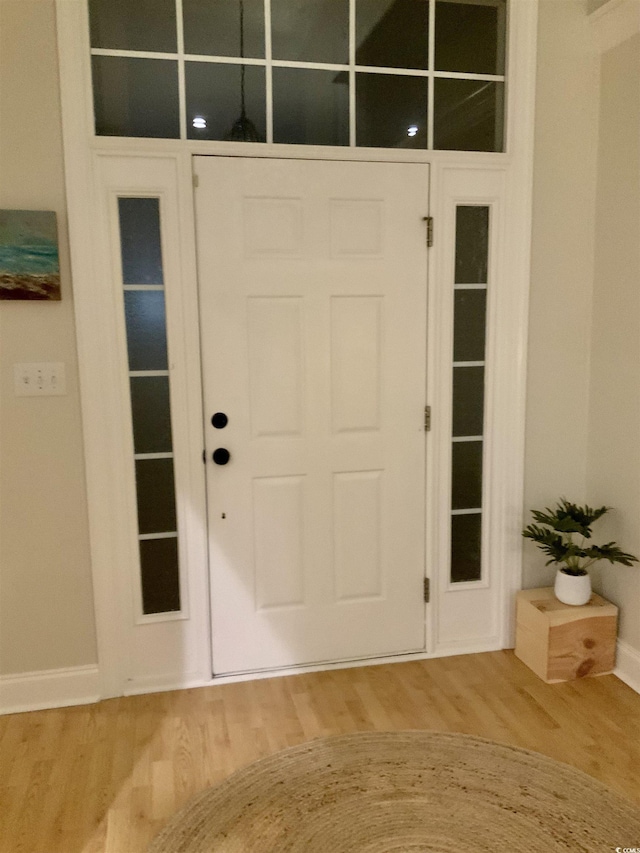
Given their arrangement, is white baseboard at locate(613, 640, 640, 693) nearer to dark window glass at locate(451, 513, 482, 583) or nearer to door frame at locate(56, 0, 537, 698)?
door frame at locate(56, 0, 537, 698)

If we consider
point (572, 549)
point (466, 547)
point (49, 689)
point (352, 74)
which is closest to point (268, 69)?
point (352, 74)

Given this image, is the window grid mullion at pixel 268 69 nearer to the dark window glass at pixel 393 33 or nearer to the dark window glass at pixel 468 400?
the dark window glass at pixel 393 33

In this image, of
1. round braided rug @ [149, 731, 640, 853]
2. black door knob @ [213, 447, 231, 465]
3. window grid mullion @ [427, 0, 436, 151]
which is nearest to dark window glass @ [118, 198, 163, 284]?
black door knob @ [213, 447, 231, 465]

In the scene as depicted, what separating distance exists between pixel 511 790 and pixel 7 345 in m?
2.18

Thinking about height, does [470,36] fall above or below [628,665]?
above

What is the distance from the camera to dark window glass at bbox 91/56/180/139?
8.04 feet

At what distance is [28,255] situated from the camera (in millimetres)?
2404

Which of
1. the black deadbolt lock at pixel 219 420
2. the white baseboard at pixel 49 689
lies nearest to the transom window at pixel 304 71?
the black deadbolt lock at pixel 219 420

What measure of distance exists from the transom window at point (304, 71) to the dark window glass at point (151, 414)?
0.88 metres

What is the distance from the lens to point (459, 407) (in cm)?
292

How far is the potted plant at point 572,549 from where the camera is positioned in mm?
2777

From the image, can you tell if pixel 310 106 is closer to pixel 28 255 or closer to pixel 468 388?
pixel 28 255

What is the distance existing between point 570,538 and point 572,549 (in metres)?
0.18

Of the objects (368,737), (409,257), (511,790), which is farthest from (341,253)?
(511,790)
